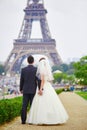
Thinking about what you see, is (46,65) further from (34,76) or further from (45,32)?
(45,32)

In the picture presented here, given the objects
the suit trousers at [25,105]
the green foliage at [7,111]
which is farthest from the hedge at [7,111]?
the suit trousers at [25,105]

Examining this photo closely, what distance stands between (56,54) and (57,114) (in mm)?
56378

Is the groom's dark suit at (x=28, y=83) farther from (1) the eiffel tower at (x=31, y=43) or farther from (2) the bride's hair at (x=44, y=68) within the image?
(1) the eiffel tower at (x=31, y=43)

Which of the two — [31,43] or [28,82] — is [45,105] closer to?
[28,82]

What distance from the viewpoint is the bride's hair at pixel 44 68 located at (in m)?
6.94

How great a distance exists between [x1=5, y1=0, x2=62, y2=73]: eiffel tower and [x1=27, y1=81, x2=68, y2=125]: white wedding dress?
5575cm

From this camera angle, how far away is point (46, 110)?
6.69 metres

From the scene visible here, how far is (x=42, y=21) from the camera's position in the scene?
213 ft

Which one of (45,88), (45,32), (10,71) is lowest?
(45,88)

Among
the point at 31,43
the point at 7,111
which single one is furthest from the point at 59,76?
the point at 7,111

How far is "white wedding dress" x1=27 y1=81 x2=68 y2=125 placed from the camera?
6.65 metres

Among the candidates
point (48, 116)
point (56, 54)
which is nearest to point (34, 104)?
point (48, 116)

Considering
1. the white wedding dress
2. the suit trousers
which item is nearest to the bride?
the white wedding dress

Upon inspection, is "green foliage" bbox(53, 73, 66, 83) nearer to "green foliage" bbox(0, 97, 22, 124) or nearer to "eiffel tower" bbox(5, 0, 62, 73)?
"eiffel tower" bbox(5, 0, 62, 73)
